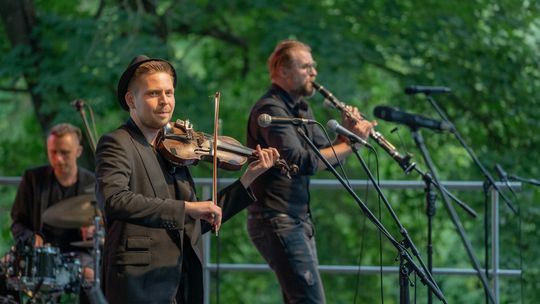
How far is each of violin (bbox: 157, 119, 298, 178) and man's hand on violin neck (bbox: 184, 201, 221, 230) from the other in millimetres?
284

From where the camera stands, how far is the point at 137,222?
4.76 meters

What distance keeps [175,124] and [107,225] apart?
0.57m

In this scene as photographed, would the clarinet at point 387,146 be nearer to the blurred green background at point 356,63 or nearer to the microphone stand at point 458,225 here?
the microphone stand at point 458,225

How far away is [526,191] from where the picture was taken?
34.8 ft

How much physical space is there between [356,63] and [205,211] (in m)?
6.58

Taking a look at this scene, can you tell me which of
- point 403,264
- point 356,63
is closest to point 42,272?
point 403,264

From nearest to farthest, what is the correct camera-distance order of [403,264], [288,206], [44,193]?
[403,264] < [288,206] < [44,193]

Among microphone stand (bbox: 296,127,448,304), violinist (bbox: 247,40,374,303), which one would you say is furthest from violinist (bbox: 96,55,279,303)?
violinist (bbox: 247,40,374,303)

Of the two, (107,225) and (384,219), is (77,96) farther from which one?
(107,225)

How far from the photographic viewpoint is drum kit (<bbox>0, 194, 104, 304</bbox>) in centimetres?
732

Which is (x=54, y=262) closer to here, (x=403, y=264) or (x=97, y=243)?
(x=97, y=243)

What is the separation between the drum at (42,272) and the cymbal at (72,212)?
0.73ft

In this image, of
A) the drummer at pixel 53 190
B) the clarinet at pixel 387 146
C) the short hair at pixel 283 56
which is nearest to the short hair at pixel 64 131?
the drummer at pixel 53 190

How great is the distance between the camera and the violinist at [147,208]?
15.7ft
